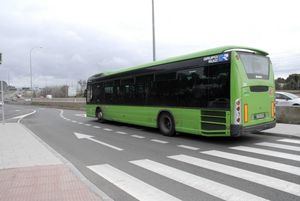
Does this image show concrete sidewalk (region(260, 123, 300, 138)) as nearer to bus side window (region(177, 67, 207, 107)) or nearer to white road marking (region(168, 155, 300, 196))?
bus side window (region(177, 67, 207, 107))

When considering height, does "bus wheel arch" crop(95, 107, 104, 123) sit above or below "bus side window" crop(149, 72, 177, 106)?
below

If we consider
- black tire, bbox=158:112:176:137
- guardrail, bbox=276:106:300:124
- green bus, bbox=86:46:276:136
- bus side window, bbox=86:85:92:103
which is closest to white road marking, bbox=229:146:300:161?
green bus, bbox=86:46:276:136

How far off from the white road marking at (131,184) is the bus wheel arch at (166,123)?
5.20 meters

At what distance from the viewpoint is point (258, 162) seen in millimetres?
8070

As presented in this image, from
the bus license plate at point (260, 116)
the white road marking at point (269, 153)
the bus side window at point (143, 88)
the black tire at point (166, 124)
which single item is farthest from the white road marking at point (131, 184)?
the bus side window at point (143, 88)

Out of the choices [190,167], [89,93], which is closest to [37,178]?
[190,167]

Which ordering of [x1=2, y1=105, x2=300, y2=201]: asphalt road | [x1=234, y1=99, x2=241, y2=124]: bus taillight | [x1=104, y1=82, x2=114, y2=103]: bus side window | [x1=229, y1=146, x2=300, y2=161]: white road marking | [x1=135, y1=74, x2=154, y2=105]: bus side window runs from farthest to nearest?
[x1=104, y1=82, x2=114, y2=103]: bus side window
[x1=135, y1=74, x2=154, y2=105]: bus side window
[x1=234, y1=99, x2=241, y2=124]: bus taillight
[x1=229, y1=146, x2=300, y2=161]: white road marking
[x1=2, y1=105, x2=300, y2=201]: asphalt road

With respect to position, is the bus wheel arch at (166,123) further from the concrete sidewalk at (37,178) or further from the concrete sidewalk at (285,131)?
the concrete sidewalk at (37,178)

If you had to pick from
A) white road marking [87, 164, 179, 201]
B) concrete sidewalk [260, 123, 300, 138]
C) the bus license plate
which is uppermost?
the bus license plate

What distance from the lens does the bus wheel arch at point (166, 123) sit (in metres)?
13.0

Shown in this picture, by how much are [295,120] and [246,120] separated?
595 centimetres

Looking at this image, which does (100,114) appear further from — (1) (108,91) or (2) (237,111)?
(2) (237,111)

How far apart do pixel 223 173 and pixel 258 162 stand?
4.67 ft

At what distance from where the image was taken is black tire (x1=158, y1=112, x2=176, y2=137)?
42.6 feet
